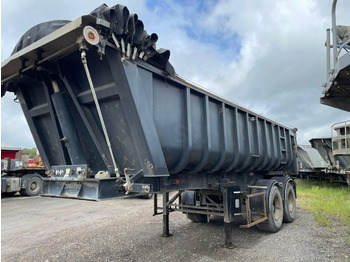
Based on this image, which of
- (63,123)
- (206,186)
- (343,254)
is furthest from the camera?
(206,186)

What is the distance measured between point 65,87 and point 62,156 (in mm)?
1114

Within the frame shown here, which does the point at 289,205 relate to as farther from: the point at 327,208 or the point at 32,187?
the point at 32,187

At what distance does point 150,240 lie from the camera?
5793 mm

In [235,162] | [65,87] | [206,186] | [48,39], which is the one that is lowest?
[206,186]

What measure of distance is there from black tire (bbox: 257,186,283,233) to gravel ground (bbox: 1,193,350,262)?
0.61 ft

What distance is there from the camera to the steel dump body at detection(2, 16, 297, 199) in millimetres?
3555

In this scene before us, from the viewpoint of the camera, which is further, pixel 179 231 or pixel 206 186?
pixel 179 231

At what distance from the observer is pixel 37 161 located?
606 inches

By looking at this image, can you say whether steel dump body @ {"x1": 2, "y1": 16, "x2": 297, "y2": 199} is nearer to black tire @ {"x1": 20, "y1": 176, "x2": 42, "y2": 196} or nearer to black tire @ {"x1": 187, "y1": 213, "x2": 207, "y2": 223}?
black tire @ {"x1": 187, "y1": 213, "x2": 207, "y2": 223}

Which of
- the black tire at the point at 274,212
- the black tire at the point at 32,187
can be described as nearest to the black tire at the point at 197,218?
the black tire at the point at 274,212

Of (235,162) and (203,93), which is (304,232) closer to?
(235,162)

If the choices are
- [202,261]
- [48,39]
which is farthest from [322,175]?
[48,39]

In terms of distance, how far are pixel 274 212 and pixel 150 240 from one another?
3.07 meters

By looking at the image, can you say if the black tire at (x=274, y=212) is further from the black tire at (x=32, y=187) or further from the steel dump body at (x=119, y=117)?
the black tire at (x=32, y=187)
